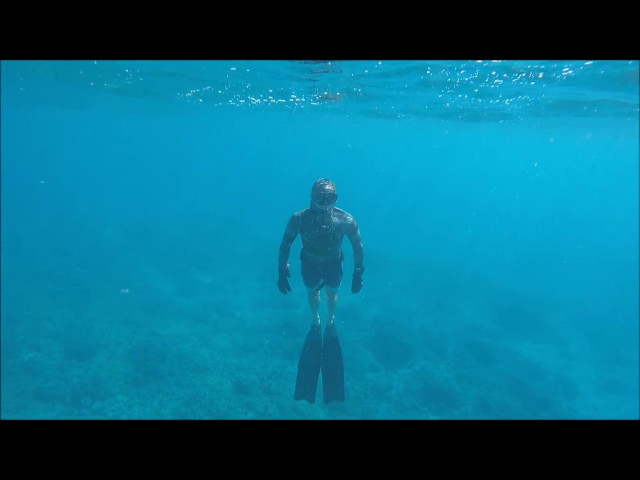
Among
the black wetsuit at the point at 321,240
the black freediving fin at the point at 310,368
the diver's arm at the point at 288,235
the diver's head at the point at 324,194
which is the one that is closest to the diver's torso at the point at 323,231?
the black wetsuit at the point at 321,240

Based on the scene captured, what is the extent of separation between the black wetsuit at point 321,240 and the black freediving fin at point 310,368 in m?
1.39

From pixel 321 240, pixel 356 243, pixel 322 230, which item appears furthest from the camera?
pixel 356 243

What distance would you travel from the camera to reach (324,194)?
766 cm

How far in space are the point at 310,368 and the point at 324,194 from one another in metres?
4.21

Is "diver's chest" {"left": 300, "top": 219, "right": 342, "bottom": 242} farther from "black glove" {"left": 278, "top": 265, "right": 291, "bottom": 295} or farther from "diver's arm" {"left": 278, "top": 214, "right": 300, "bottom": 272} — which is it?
"black glove" {"left": 278, "top": 265, "right": 291, "bottom": 295}

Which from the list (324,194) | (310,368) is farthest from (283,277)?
(310,368)

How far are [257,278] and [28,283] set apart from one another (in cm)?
1073

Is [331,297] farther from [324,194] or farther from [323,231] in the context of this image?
[324,194]

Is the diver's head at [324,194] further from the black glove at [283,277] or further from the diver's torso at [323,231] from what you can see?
the black glove at [283,277]

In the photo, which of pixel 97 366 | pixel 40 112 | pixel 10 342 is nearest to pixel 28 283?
pixel 10 342

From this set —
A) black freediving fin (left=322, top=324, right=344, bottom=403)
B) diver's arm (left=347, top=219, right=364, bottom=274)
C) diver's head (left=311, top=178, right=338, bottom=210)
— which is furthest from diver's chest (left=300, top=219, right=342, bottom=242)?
black freediving fin (left=322, top=324, right=344, bottom=403)

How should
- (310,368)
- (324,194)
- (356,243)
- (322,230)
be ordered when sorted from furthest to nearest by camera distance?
(310,368) → (356,243) → (322,230) → (324,194)

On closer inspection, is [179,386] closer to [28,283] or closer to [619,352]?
[28,283]
